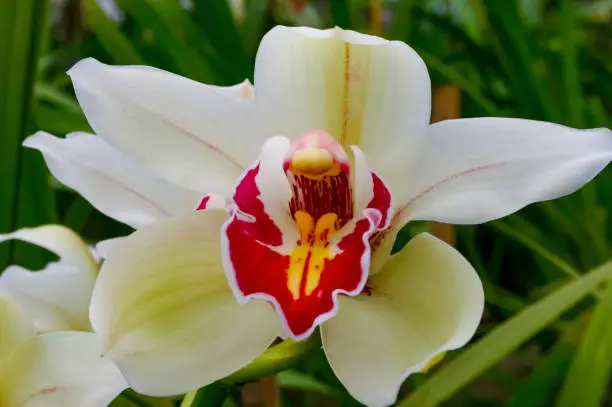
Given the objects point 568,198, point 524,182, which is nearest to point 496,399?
point 568,198

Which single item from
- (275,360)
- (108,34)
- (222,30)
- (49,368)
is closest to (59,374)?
(49,368)

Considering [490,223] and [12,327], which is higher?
[12,327]

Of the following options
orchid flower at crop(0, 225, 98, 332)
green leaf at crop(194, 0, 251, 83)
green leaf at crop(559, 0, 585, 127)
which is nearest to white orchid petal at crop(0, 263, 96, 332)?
orchid flower at crop(0, 225, 98, 332)

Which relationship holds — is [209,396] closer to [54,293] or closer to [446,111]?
[54,293]

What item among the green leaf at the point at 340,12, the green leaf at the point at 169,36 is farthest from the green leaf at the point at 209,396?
the green leaf at the point at 340,12

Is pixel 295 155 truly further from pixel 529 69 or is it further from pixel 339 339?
pixel 529 69

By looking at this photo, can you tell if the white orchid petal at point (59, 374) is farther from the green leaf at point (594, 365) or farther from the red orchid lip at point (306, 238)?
the green leaf at point (594, 365)
